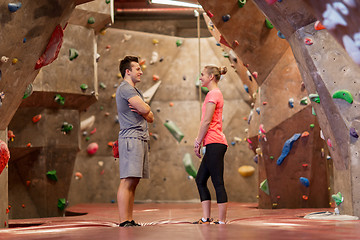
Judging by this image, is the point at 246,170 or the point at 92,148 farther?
the point at 92,148

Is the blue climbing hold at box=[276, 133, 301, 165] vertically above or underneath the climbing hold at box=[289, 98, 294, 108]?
underneath

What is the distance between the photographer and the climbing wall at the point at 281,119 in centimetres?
647

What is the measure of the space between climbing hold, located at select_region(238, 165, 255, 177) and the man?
5.37 meters

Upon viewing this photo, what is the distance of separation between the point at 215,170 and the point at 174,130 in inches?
220

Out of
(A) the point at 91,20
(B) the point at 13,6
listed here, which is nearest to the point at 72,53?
(A) the point at 91,20

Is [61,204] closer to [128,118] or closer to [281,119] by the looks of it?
[281,119]

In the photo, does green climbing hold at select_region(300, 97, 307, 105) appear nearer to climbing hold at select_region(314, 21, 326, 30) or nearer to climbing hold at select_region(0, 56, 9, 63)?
climbing hold at select_region(314, 21, 326, 30)

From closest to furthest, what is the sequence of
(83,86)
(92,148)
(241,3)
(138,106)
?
(138,106) < (241,3) < (83,86) < (92,148)

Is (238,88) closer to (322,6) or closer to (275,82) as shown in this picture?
(275,82)

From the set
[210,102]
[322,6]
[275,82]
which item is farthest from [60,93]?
[322,6]

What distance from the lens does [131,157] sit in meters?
4.02

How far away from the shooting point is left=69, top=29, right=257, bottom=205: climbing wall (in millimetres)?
9602

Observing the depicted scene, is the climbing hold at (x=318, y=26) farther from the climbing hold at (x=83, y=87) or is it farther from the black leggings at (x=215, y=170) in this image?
the climbing hold at (x=83, y=87)

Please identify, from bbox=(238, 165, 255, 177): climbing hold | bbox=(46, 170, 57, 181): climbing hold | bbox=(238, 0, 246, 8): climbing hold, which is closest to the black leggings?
bbox=(238, 0, 246, 8): climbing hold
